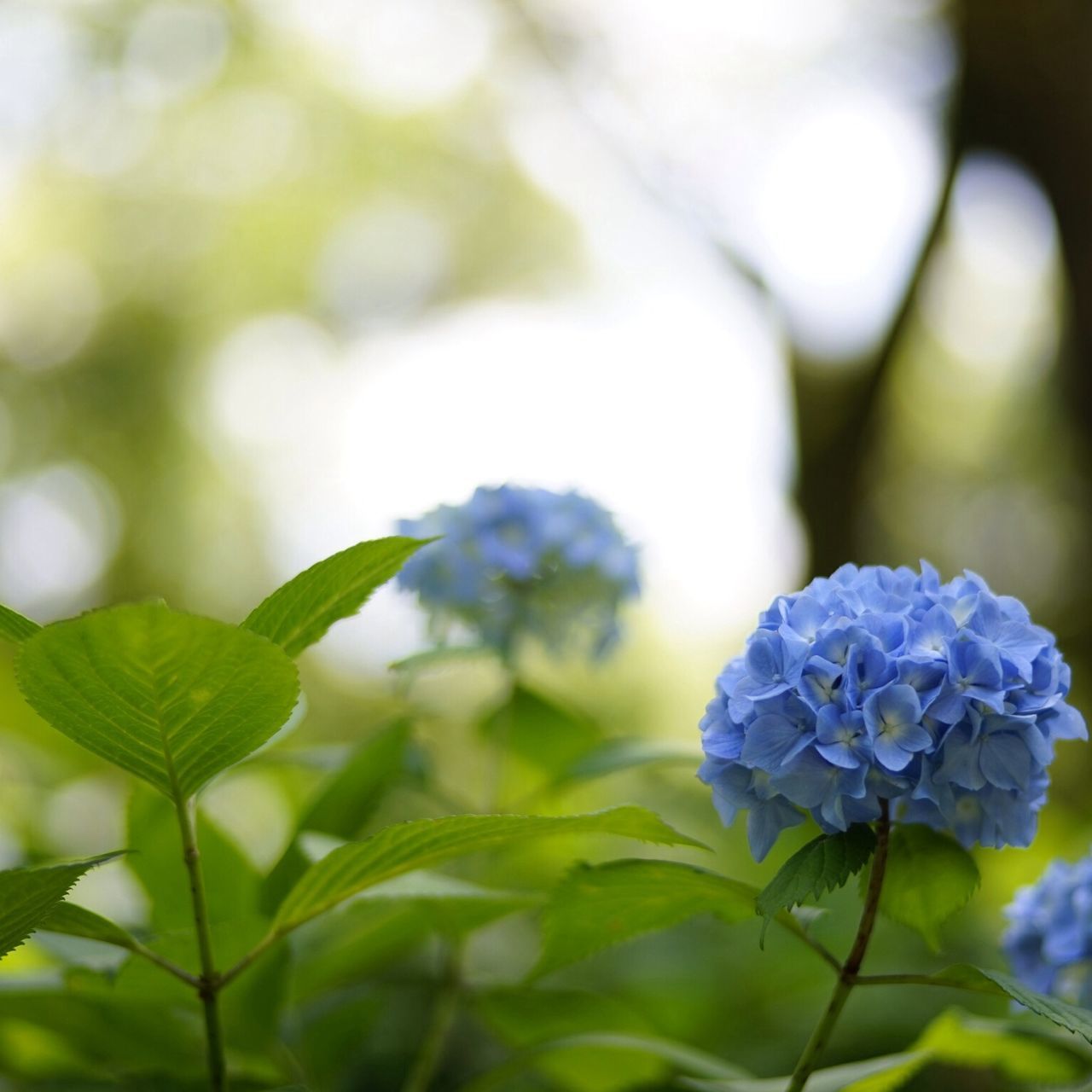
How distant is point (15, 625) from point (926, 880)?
566 mm

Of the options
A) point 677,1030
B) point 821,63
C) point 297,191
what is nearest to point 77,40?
point 297,191

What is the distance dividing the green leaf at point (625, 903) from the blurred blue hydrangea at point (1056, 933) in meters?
0.29

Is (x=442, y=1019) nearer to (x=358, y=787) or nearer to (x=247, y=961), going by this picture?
(x=358, y=787)

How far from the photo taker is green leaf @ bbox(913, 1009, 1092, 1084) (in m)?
0.88

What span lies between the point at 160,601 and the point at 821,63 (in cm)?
455

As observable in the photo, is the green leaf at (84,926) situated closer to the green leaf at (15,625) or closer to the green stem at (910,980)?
the green leaf at (15,625)

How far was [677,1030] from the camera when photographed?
148cm

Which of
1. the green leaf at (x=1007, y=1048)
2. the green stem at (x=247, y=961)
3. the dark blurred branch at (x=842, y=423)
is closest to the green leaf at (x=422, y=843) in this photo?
the green stem at (x=247, y=961)

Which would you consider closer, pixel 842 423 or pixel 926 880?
pixel 926 880

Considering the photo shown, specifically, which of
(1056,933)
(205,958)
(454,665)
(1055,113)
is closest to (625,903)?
(205,958)

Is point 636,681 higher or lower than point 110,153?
lower

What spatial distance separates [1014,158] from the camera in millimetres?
3119

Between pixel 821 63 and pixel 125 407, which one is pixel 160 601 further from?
pixel 125 407

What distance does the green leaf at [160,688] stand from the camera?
58cm
